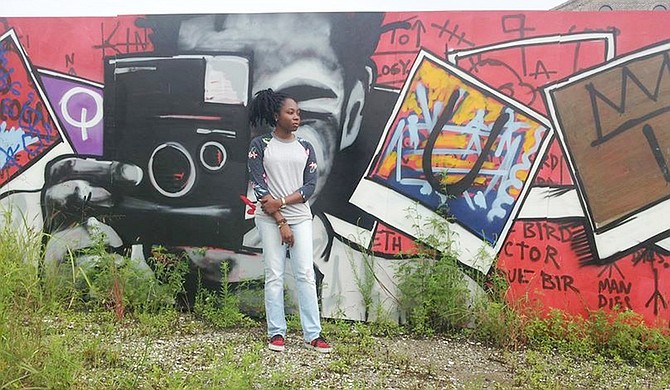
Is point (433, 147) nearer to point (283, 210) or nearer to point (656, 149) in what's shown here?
point (283, 210)

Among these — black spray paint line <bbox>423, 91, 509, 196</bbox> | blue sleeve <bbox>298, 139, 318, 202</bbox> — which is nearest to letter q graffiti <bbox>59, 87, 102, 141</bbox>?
blue sleeve <bbox>298, 139, 318, 202</bbox>

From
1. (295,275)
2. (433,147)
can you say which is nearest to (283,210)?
(295,275)

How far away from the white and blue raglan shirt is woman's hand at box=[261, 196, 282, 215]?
0.13ft

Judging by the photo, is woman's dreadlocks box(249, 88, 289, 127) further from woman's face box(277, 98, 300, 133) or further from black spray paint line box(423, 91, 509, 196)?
black spray paint line box(423, 91, 509, 196)

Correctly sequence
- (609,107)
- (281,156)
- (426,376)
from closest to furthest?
(426,376)
(281,156)
(609,107)

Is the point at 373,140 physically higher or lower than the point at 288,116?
lower

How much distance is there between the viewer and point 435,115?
13.6ft

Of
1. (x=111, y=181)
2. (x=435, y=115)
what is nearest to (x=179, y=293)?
(x=111, y=181)

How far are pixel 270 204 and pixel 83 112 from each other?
6.64 feet

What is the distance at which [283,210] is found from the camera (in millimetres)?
3693

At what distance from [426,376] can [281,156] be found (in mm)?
1645

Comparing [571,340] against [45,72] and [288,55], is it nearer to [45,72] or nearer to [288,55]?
[288,55]

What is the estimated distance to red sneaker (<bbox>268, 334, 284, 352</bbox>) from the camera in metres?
3.67

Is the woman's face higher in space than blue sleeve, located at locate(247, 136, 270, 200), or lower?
higher
